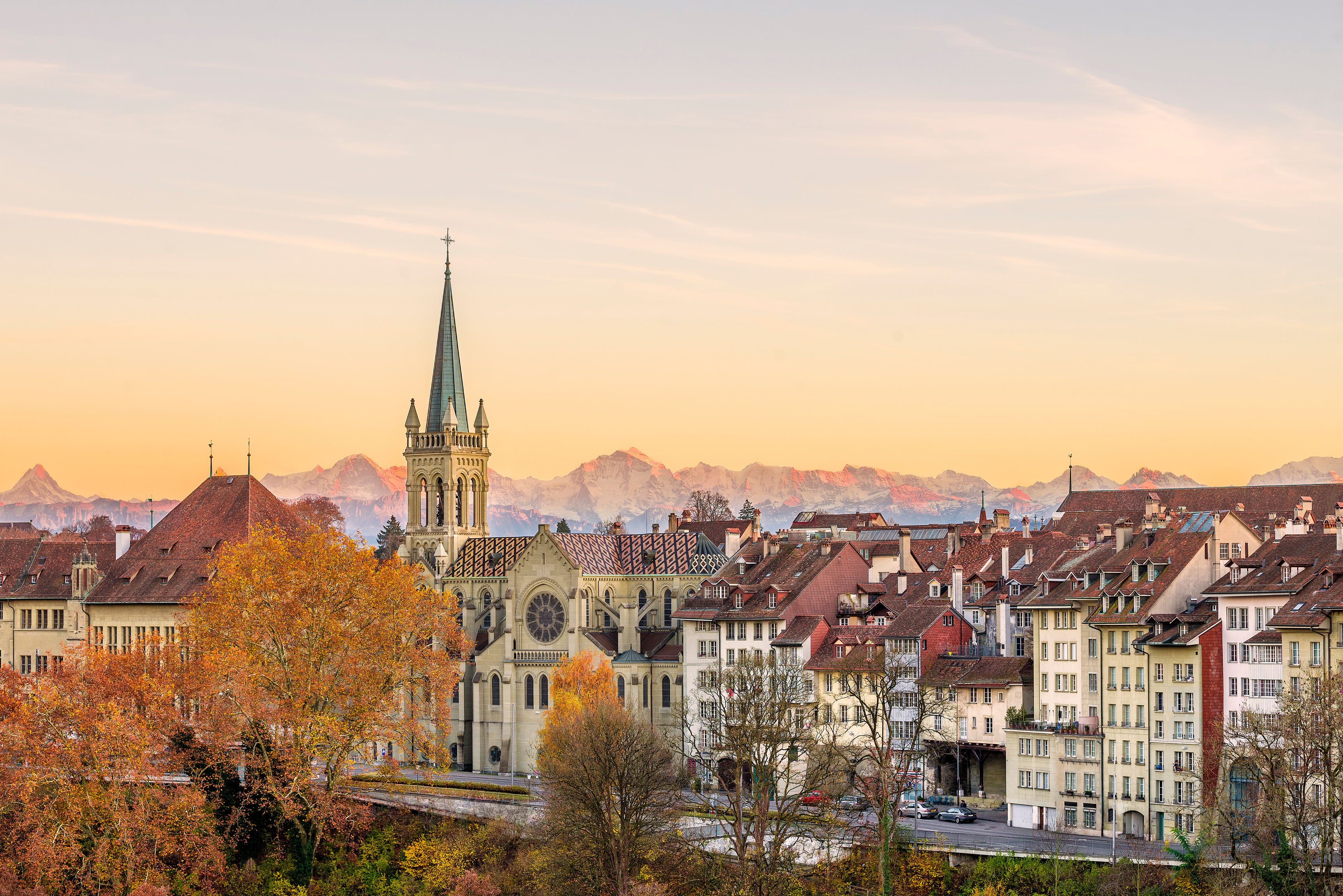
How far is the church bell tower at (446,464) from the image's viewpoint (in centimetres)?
17350

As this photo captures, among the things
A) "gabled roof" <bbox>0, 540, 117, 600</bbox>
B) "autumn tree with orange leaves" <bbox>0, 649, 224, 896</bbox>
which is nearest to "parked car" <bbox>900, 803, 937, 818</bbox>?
"autumn tree with orange leaves" <bbox>0, 649, 224, 896</bbox>

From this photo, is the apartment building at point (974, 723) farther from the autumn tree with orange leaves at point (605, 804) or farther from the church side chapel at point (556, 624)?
the church side chapel at point (556, 624)

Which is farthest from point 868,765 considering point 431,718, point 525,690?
point 525,690

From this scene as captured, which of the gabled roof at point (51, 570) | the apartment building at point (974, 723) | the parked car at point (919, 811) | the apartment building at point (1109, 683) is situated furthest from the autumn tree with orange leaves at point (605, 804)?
the gabled roof at point (51, 570)

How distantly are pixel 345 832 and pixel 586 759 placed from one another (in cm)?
1495

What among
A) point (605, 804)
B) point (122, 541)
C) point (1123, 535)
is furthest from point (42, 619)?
point (1123, 535)

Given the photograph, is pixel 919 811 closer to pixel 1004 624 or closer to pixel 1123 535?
pixel 1004 624

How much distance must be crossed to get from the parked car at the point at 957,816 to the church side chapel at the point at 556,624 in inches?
1325

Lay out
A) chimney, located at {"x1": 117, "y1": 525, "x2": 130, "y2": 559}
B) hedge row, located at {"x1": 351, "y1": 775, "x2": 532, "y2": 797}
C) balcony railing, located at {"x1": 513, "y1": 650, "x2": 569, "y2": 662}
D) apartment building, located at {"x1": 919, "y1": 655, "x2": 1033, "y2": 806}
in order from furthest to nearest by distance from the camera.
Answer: chimney, located at {"x1": 117, "y1": 525, "x2": 130, "y2": 559} → balcony railing, located at {"x1": 513, "y1": 650, "x2": 569, "y2": 662} → apartment building, located at {"x1": 919, "y1": 655, "x2": 1033, "y2": 806} → hedge row, located at {"x1": 351, "y1": 775, "x2": 532, "y2": 797}

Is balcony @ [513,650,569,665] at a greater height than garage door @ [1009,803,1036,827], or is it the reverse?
balcony @ [513,650,569,665]

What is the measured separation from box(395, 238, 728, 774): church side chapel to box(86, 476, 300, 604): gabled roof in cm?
1331

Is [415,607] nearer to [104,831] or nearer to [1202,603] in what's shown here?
[104,831]

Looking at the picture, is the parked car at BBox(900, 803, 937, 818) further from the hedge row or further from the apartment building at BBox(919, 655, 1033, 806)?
the hedge row

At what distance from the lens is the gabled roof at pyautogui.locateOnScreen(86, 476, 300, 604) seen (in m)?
153
